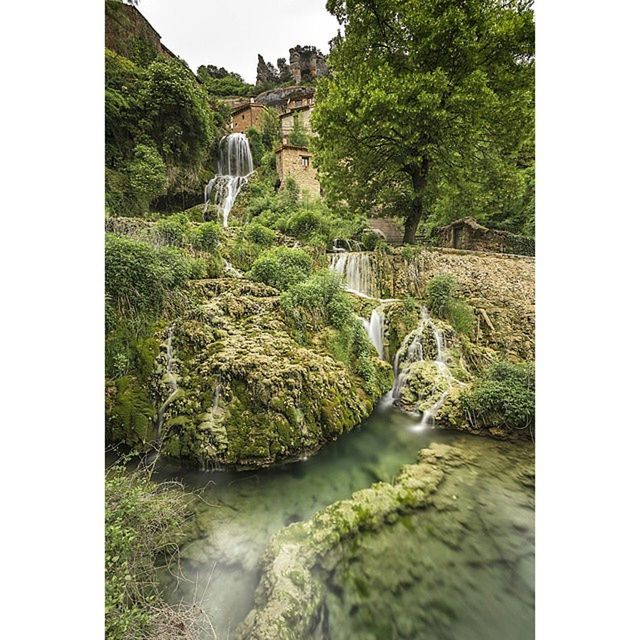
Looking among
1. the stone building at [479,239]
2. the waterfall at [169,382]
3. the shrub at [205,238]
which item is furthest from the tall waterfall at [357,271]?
the waterfall at [169,382]

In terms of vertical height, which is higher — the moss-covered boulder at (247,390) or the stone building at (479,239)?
the stone building at (479,239)

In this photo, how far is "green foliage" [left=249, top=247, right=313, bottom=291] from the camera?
17.4 feet

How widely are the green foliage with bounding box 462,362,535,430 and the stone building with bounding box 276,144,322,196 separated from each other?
1113 cm

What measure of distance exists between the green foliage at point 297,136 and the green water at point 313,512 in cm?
1521

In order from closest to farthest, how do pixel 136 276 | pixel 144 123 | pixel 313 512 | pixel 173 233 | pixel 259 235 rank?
1. pixel 313 512
2. pixel 136 276
3. pixel 173 233
4. pixel 259 235
5. pixel 144 123

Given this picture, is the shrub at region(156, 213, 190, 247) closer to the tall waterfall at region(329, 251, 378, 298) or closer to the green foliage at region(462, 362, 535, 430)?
the tall waterfall at region(329, 251, 378, 298)

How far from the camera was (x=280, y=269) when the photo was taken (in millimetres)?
5402

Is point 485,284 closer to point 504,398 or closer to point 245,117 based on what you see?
point 504,398

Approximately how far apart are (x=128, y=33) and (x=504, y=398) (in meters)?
12.8

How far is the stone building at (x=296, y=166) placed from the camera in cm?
1280

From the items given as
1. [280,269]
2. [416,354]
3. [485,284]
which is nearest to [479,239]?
[485,284]

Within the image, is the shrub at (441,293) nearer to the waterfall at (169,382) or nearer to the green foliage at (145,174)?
the waterfall at (169,382)

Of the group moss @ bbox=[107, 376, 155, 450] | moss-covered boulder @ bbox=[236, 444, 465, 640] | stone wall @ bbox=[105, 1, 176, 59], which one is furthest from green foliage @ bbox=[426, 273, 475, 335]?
stone wall @ bbox=[105, 1, 176, 59]
